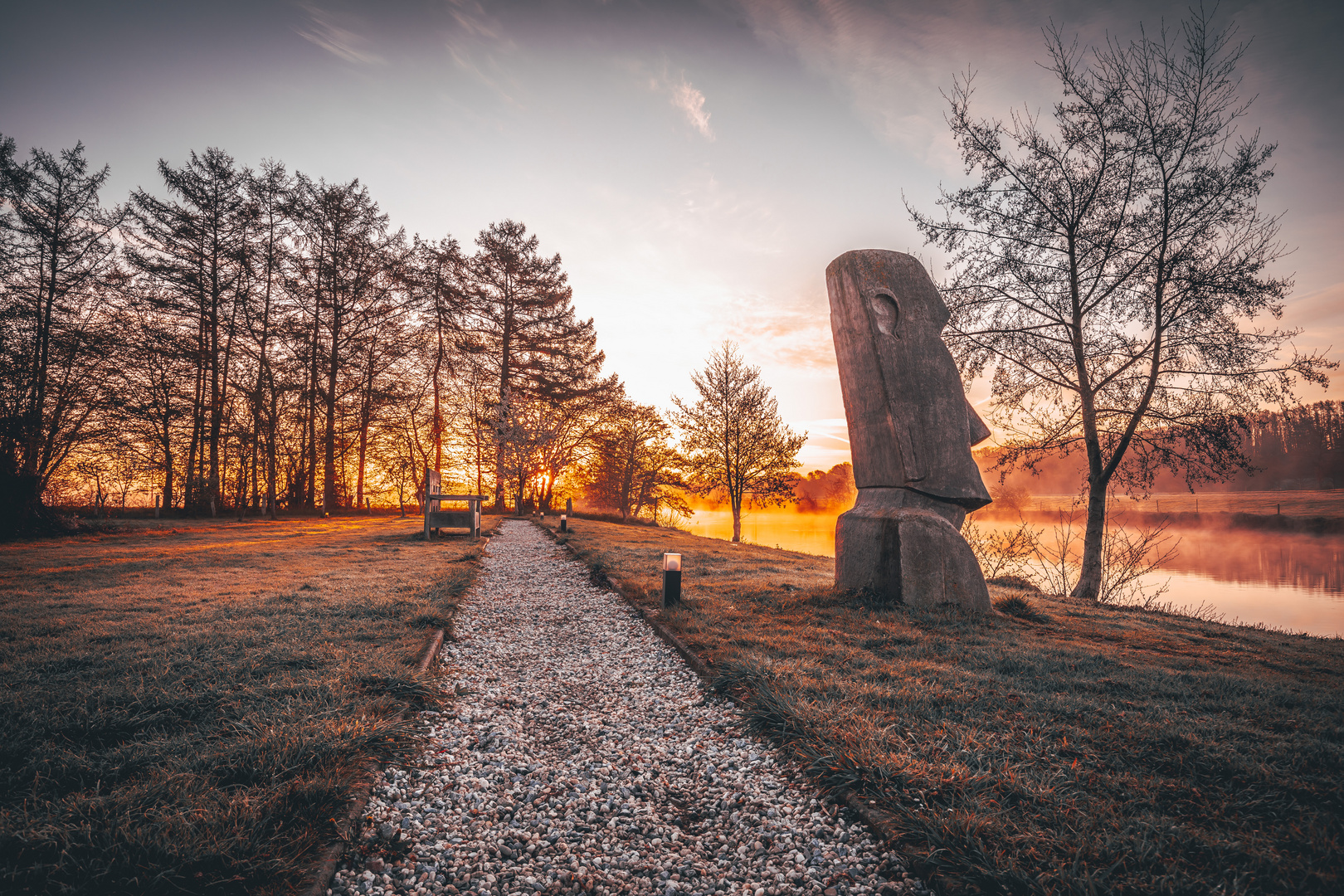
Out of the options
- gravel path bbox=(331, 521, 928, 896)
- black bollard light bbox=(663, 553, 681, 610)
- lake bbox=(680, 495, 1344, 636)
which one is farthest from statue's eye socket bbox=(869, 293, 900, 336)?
lake bbox=(680, 495, 1344, 636)

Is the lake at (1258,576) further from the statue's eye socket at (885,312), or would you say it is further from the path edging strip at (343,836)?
the path edging strip at (343,836)

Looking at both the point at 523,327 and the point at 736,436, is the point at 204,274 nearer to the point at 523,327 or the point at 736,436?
the point at 523,327

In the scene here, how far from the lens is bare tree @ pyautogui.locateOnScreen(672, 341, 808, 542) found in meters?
22.8

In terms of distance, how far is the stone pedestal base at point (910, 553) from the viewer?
5613mm

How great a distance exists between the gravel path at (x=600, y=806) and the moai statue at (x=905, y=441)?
2838 mm

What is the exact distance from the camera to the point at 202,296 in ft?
60.7

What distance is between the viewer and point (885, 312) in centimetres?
623

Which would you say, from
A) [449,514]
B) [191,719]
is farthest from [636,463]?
[191,719]

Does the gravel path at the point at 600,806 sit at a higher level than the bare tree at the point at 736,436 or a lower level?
lower

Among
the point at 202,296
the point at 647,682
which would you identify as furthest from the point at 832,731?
the point at 202,296

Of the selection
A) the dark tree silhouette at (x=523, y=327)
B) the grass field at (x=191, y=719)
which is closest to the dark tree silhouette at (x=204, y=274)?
the dark tree silhouette at (x=523, y=327)

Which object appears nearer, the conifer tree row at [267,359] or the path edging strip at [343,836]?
the path edging strip at [343,836]

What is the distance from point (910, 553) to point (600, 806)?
14.2 feet

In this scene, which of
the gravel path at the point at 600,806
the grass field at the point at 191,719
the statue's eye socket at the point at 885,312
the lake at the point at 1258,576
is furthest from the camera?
the lake at the point at 1258,576
